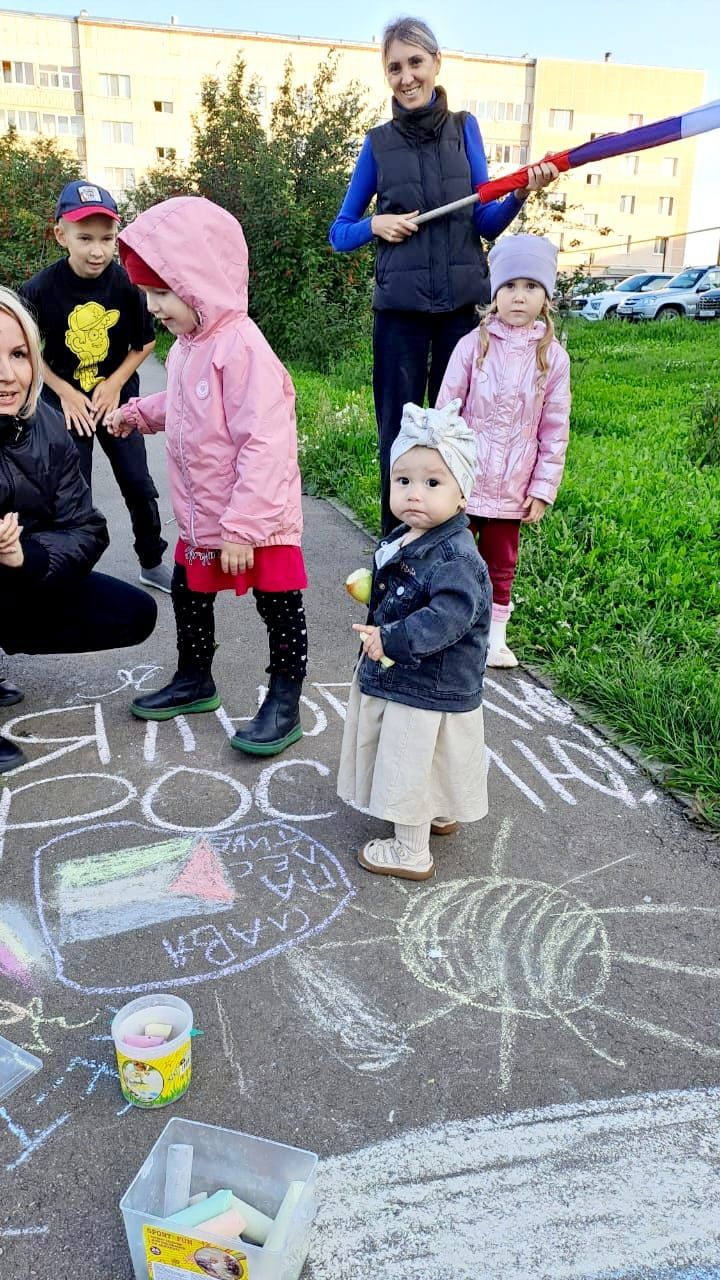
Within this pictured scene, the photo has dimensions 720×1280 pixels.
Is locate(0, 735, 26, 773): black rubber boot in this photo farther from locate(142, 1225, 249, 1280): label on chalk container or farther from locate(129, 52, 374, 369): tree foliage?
locate(129, 52, 374, 369): tree foliage

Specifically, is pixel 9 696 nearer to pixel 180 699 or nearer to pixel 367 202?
pixel 180 699

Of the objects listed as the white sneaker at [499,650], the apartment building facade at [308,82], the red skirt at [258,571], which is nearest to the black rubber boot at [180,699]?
the red skirt at [258,571]

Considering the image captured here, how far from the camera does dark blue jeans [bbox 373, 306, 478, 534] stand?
412cm

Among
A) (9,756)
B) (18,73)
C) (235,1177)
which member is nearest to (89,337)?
(9,756)

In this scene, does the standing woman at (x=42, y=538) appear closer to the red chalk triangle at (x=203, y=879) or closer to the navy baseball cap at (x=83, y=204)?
the red chalk triangle at (x=203, y=879)

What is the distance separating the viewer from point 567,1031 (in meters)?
2.07

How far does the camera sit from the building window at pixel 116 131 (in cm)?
4584

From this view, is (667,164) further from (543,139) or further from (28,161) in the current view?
(28,161)

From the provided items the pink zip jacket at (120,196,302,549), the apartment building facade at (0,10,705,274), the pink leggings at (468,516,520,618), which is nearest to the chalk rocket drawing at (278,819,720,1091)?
the pink zip jacket at (120,196,302,549)

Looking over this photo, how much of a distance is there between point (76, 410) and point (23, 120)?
163 ft

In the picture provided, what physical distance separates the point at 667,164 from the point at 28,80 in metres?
32.9

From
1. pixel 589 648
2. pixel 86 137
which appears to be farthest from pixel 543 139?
pixel 589 648

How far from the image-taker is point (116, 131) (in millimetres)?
46031

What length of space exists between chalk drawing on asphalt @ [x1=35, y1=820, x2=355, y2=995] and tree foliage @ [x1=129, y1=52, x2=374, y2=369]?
950cm
